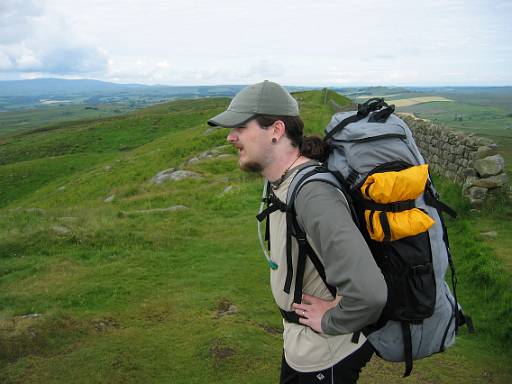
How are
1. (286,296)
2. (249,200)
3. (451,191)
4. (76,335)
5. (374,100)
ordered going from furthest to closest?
(249,200) → (451,191) → (76,335) → (374,100) → (286,296)

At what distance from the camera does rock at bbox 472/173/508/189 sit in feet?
43.5

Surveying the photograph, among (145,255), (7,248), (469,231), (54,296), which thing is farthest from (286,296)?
(7,248)

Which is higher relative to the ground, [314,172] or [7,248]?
[314,172]

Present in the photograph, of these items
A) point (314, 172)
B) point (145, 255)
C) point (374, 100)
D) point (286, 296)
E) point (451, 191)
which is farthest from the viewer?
point (451, 191)

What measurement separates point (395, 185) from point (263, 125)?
3.53 feet

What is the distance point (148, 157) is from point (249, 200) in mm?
25260

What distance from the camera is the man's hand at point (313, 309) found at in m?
3.26

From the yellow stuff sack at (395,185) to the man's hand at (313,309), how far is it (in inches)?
30.5

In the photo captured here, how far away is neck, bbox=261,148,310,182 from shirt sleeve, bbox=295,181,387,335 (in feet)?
1.83


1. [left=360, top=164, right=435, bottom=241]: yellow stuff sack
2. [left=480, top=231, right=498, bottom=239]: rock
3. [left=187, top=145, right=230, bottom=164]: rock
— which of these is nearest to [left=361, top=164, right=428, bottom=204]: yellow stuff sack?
[left=360, top=164, right=435, bottom=241]: yellow stuff sack

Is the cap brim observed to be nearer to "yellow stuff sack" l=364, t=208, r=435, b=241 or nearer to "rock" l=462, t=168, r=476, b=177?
"yellow stuff sack" l=364, t=208, r=435, b=241

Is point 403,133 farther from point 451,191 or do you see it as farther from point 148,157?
point 148,157

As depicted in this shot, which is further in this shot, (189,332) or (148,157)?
(148,157)

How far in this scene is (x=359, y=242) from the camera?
2.80 metres
